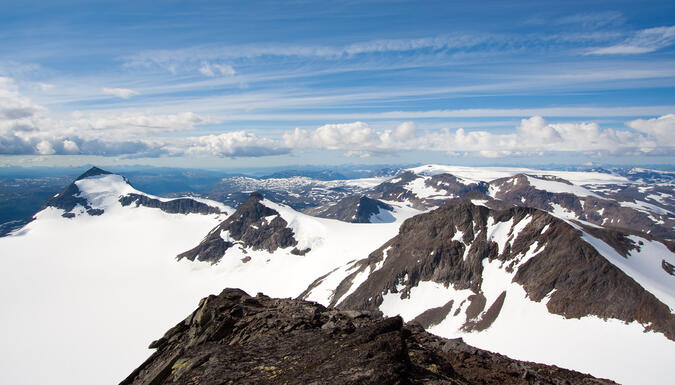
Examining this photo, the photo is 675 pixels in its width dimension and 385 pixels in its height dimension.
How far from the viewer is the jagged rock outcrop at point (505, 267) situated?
297 feet

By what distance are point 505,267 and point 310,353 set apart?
118 meters

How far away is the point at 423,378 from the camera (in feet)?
45.2

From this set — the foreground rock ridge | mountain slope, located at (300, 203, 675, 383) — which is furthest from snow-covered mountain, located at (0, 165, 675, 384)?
the foreground rock ridge

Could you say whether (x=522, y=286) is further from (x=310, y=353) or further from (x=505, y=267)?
(x=310, y=353)

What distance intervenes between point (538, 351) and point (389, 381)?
8688 centimetres

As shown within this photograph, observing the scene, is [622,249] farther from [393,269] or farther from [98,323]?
[98,323]

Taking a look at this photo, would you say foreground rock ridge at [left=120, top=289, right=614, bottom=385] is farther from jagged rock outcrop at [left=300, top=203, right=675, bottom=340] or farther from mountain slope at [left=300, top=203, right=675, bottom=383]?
jagged rock outcrop at [left=300, top=203, right=675, bottom=340]

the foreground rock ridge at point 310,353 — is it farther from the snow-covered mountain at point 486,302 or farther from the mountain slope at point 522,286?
the mountain slope at point 522,286

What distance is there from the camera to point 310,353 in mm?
17312

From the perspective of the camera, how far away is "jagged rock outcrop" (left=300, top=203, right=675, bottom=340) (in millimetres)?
90469

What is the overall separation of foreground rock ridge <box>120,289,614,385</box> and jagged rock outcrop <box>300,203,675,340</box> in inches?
3371

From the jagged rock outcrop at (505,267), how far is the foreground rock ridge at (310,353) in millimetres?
85633

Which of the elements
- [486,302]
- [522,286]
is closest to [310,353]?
[486,302]

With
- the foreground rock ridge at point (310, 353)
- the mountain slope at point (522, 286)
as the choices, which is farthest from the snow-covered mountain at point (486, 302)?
the foreground rock ridge at point (310, 353)
